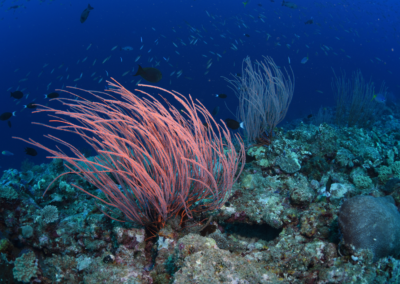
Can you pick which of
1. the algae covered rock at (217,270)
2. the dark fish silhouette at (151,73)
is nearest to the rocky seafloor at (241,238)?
the algae covered rock at (217,270)

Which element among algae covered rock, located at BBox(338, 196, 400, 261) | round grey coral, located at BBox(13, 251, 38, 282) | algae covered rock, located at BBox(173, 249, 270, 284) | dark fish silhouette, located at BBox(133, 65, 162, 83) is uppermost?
dark fish silhouette, located at BBox(133, 65, 162, 83)

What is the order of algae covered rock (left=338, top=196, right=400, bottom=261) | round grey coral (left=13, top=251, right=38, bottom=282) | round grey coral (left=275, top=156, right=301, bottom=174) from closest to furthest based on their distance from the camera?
algae covered rock (left=338, top=196, right=400, bottom=261) → round grey coral (left=13, top=251, right=38, bottom=282) → round grey coral (left=275, top=156, right=301, bottom=174)

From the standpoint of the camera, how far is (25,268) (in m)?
2.16

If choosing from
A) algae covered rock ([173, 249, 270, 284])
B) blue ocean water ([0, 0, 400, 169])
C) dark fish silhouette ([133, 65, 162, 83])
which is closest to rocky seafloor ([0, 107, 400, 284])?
algae covered rock ([173, 249, 270, 284])

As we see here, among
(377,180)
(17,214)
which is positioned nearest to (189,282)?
(17,214)

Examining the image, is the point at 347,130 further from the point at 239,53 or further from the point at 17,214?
the point at 239,53

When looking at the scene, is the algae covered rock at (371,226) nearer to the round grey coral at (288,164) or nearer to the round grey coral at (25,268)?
the round grey coral at (288,164)

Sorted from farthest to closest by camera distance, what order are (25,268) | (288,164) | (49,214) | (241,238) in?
(288,164), (241,238), (49,214), (25,268)

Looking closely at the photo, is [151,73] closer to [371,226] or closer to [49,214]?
[49,214]

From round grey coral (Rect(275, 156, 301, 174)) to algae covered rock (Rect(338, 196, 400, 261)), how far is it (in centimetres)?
153

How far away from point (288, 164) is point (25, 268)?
13.8 ft

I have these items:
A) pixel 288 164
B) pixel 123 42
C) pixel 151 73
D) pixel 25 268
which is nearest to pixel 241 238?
pixel 288 164

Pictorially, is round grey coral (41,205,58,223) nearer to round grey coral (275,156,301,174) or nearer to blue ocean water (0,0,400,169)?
round grey coral (275,156,301,174)

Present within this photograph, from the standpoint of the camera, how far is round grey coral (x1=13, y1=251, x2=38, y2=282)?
212 centimetres
